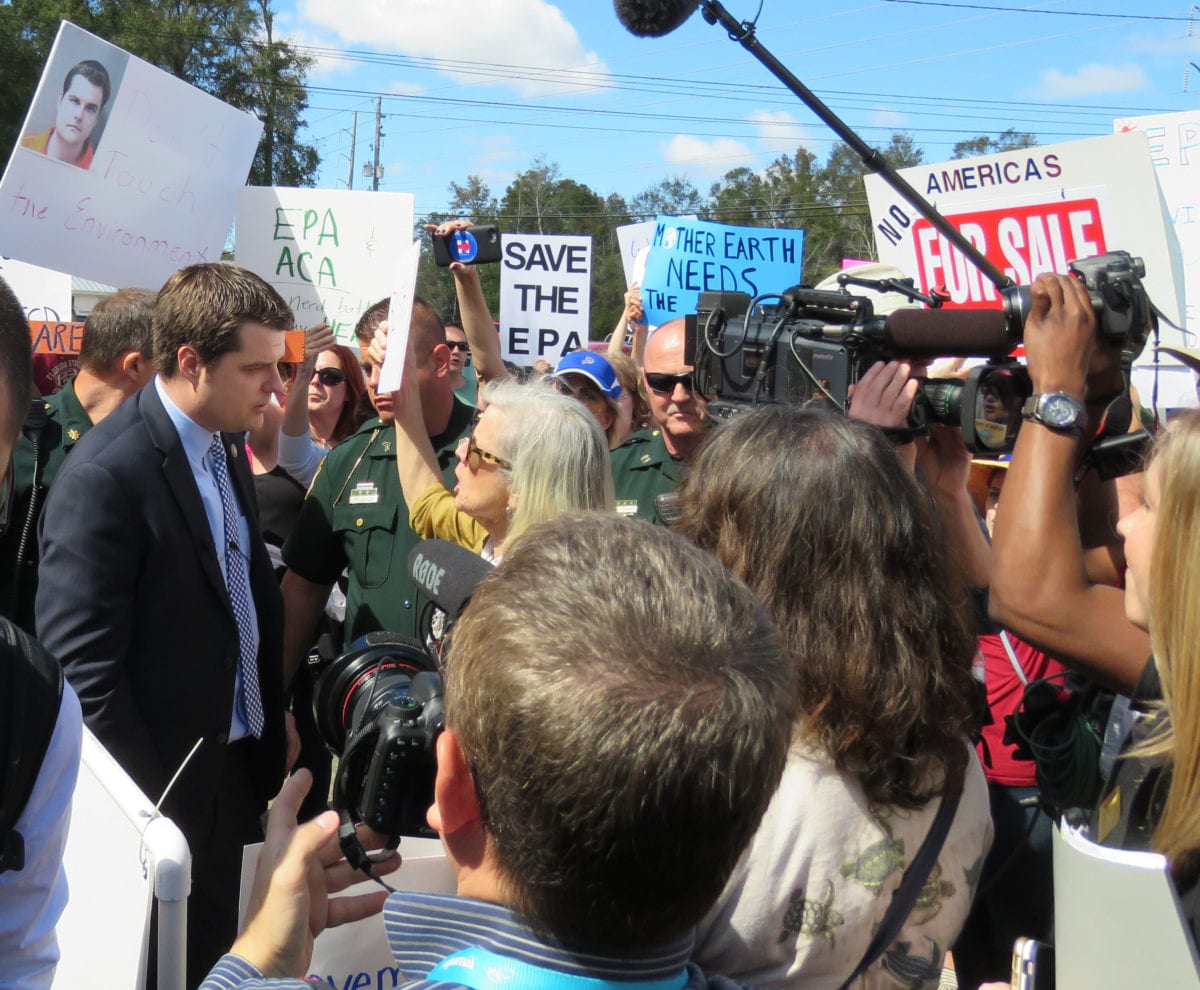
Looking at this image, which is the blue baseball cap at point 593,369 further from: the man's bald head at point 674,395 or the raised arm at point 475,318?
the man's bald head at point 674,395

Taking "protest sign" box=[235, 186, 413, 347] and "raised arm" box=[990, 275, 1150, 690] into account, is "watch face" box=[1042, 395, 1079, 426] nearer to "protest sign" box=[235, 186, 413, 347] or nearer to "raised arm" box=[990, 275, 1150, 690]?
"raised arm" box=[990, 275, 1150, 690]

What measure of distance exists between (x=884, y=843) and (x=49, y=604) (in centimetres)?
189

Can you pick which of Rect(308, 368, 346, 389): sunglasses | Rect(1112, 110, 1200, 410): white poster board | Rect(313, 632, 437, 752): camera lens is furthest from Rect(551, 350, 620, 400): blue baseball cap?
Rect(313, 632, 437, 752): camera lens

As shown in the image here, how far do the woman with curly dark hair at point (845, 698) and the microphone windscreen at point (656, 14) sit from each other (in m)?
1.71

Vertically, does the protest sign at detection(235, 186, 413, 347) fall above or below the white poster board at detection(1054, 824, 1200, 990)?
above

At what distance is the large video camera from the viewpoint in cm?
195

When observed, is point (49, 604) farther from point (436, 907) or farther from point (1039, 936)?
point (1039, 936)

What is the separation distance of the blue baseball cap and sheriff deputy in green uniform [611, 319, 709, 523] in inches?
18.8

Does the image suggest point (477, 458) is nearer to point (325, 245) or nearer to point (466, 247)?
point (466, 247)

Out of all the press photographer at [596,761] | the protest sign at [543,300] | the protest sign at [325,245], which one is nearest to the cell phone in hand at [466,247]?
the protest sign at [325,245]

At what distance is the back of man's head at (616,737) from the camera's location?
0.87 meters

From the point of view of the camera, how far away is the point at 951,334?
2064 mm

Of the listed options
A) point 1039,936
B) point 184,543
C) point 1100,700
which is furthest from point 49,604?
point 1039,936

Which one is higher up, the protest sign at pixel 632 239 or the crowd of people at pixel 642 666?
the protest sign at pixel 632 239
